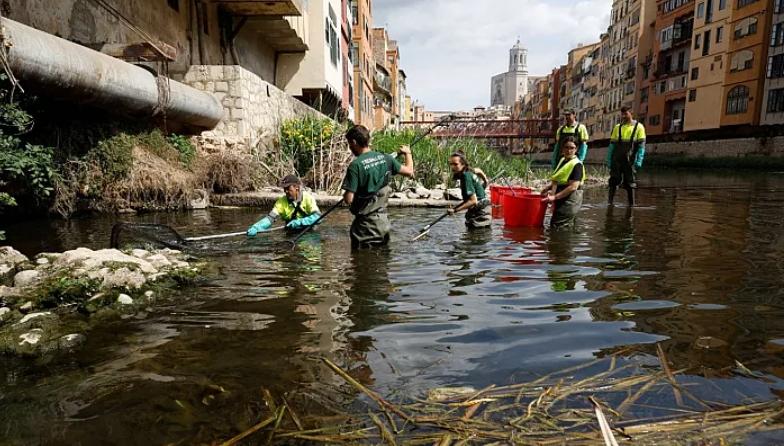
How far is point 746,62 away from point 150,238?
150 feet

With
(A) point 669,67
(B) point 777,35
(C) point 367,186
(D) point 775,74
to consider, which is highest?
(A) point 669,67

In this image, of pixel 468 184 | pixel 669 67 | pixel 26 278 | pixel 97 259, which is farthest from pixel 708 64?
pixel 26 278

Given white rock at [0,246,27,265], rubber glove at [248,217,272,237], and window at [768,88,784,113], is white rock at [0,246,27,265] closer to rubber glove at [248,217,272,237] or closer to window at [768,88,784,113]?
rubber glove at [248,217,272,237]

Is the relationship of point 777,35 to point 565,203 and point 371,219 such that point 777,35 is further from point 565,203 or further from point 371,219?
point 371,219

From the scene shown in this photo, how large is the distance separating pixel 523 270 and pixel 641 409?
2.95 meters

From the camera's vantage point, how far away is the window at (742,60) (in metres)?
36.8

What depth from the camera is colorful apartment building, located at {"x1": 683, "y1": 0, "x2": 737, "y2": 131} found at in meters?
39.6

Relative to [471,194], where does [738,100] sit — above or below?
above

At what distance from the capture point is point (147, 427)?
2.22 metres

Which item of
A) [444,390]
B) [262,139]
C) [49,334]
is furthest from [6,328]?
[262,139]

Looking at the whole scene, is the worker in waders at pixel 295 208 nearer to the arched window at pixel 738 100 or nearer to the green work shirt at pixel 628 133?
the green work shirt at pixel 628 133

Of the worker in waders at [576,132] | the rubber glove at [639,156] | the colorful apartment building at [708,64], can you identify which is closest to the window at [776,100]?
the colorful apartment building at [708,64]

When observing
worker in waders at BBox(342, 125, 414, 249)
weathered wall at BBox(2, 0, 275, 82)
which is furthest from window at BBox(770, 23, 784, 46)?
worker in waders at BBox(342, 125, 414, 249)

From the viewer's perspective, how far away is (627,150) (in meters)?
10.8
